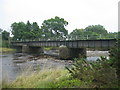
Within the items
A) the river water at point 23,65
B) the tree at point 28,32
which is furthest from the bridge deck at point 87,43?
the tree at point 28,32

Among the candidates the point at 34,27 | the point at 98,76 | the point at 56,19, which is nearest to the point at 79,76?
the point at 98,76

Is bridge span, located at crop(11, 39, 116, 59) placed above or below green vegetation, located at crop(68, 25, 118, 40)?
below

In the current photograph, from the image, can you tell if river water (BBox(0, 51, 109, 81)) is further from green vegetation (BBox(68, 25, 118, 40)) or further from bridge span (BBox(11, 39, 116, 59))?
green vegetation (BBox(68, 25, 118, 40))

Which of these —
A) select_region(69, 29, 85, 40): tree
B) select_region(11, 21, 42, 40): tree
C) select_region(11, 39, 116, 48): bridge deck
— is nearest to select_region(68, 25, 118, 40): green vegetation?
select_region(69, 29, 85, 40): tree

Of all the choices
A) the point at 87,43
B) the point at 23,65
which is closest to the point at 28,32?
the point at 87,43

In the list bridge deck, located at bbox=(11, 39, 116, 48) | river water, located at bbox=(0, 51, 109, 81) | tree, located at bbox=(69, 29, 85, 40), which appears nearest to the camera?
river water, located at bbox=(0, 51, 109, 81)

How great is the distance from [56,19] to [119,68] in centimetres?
10076

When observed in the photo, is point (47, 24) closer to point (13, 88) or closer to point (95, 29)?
point (95, 29)

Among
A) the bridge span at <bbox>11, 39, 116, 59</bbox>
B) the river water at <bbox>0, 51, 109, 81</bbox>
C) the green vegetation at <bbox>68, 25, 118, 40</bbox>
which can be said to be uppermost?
the green vegetation at <bbox>68, 25, 118, 40</bbox>

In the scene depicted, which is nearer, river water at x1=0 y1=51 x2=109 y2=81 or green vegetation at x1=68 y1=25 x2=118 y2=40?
river water at x1=0 y1=51 x2=109 y2=81

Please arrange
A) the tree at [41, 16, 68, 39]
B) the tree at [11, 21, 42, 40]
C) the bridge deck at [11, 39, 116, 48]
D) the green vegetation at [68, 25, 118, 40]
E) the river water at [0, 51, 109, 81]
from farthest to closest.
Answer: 1. the tree at [41, 16, 68, 39]
2. the tree at [11, 21, 42, 40]
3. the green vegetation at [68, 25, 118, 40]
4. the bridge deck at [11, 39, 116, 48]
5. the river water at [0, 51, 109, 81]

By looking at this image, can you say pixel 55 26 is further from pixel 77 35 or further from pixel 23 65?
pixel 23 65

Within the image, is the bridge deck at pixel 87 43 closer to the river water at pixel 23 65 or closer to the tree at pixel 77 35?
the tree at pixel 77 35

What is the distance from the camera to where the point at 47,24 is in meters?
107
